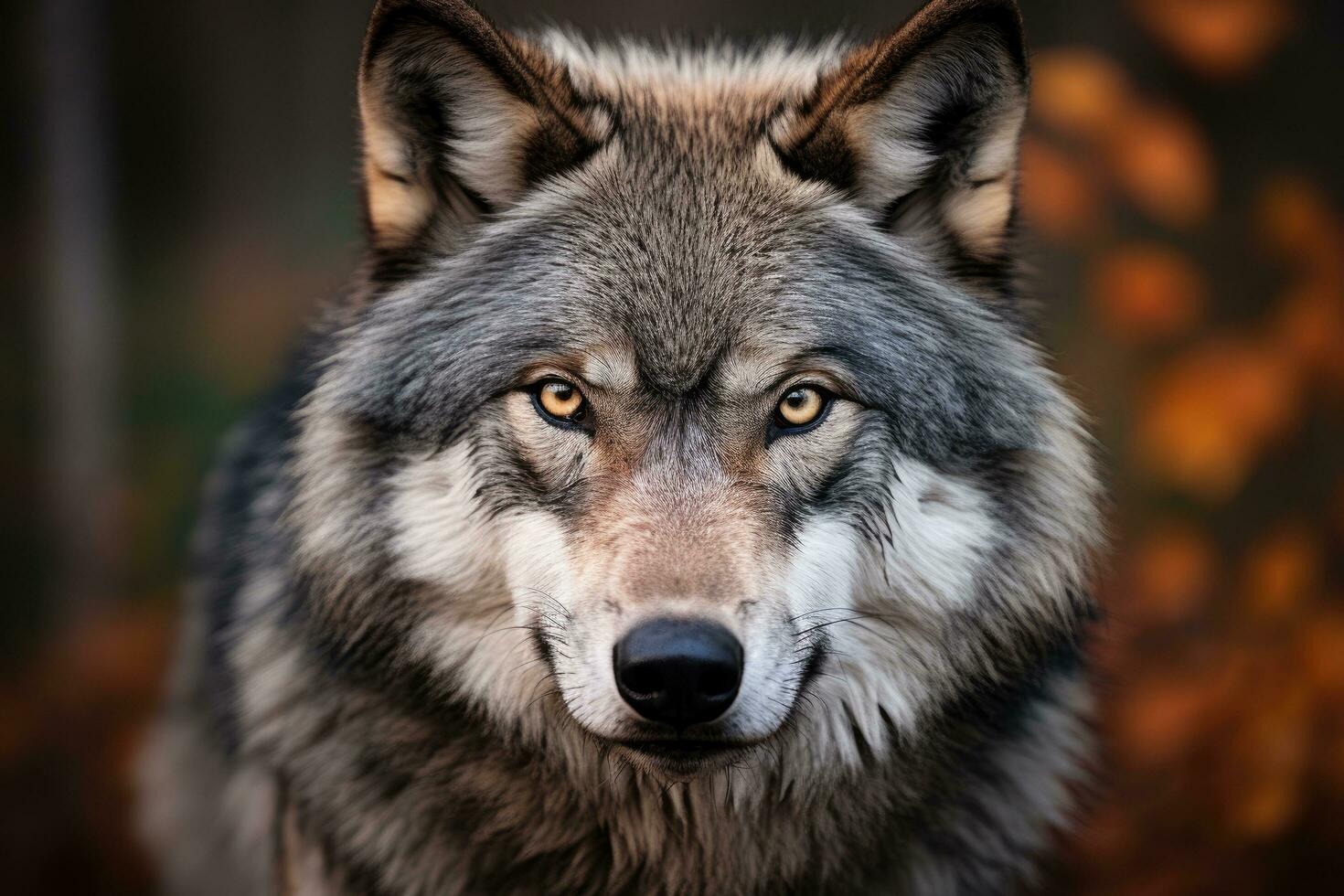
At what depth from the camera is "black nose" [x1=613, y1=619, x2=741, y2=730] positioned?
200 centimetres

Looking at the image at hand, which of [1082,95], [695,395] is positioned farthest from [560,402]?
[1082,95]

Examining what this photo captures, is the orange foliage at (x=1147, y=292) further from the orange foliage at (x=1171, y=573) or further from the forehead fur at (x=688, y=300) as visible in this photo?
the forehead fur at (x=688, y=300)

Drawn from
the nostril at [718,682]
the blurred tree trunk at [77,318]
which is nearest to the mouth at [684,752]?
the nostril at [718,682]

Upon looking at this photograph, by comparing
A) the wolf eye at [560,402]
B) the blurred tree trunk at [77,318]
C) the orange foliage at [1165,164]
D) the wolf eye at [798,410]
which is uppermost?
the orange foliage at [1165,164]

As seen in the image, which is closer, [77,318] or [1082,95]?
[1082,95]

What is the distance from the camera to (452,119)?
2.61 m

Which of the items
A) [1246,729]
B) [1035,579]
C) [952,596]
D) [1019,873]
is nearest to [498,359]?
[952,596]

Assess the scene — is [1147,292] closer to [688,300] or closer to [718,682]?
[688,300]

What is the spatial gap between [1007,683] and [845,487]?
2.22 ft

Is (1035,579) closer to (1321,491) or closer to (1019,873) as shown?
(1019,873)

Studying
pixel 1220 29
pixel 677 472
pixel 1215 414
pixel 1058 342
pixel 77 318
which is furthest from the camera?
pixel 77 318

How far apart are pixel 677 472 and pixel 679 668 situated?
465mm

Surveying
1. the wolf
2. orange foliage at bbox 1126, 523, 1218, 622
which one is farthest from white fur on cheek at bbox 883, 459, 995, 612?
orange foliage at bbox 1126, 523, 1218, 622

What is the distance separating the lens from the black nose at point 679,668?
200cm
